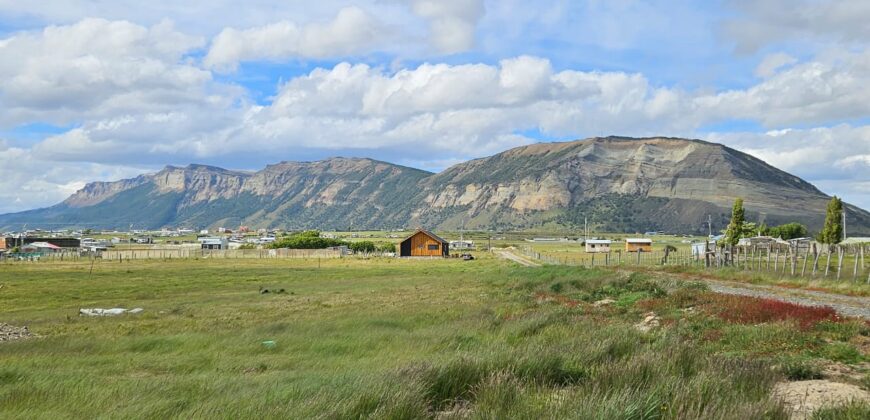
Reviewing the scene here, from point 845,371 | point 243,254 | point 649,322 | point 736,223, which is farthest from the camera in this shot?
point 243,254

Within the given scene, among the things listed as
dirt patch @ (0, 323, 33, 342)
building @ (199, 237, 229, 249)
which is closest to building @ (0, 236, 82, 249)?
building @ (199, 237, 229, 249)

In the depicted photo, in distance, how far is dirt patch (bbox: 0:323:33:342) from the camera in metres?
17.5

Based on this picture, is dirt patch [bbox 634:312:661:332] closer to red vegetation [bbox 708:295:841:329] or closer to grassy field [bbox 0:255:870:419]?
grassy field [bbox 0:255:870:419]

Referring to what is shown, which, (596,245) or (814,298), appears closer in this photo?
(814,298)

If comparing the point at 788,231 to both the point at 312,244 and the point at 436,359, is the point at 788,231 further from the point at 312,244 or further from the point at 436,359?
the point at 436,359

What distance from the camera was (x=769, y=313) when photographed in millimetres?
15133

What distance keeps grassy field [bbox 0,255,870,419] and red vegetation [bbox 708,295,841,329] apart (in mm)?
64

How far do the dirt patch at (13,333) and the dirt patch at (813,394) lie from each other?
1713 cm

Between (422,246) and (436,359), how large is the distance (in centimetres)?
9531

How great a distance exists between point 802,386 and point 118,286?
40.1 m

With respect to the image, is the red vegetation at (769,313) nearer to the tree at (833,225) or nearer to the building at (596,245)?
the tree at (833,225)

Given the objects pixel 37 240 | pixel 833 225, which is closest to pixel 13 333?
pixel 833 225

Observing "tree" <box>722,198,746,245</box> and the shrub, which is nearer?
the shrub

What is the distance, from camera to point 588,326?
13.9 metres
